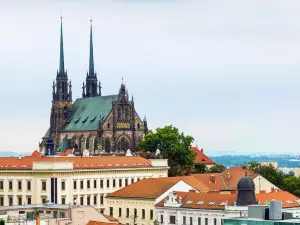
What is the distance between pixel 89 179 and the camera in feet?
446

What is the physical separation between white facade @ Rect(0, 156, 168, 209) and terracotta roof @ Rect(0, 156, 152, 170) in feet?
2.99

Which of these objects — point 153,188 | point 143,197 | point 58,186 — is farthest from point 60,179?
point 143,197

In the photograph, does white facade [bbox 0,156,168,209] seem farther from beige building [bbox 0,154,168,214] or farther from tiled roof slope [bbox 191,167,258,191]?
tiled roof slope [bbox 191,167,258,191]

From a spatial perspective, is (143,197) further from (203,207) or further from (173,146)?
(173,146)

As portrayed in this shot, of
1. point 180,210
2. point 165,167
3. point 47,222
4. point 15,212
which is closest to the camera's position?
point 47,222

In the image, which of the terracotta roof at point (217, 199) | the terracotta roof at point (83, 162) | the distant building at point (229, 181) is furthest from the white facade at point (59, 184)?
the terracotta roof at point (217, 199)

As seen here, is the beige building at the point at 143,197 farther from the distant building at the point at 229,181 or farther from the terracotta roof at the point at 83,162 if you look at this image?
the terracotta roof at the point at 83,162

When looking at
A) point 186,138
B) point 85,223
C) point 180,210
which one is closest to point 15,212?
point 85,223

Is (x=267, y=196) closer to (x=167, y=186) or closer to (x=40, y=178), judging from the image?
(x=167, y=186)

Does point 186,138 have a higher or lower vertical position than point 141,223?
higher

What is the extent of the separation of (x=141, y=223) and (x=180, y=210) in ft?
29.9

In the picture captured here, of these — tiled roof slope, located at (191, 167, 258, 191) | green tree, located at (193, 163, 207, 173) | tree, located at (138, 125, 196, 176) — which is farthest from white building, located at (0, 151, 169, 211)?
green tree, located at (193, 163, 207, 173)

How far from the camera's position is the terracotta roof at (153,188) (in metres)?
119

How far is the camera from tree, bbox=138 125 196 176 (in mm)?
170500
